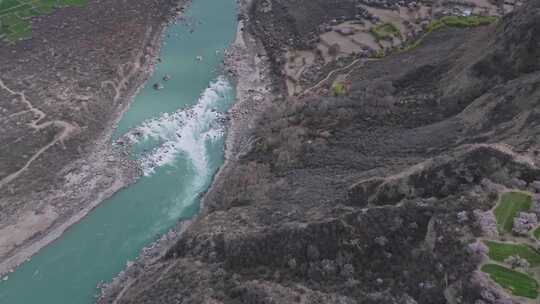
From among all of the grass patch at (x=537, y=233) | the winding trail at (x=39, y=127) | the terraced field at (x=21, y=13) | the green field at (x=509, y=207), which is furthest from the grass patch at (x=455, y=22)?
the terraced field at (x=21, y=13)

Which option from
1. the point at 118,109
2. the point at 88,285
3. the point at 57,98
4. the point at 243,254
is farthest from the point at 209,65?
the point at 243,254

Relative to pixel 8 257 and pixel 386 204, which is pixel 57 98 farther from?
pixel 386 204

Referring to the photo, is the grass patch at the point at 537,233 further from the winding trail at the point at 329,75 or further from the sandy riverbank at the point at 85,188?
the sandy riverbank at the point at 85,188

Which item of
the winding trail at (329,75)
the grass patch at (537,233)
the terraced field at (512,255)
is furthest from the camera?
the winding trail at (329,75)

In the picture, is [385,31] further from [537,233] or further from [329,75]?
[537,233]

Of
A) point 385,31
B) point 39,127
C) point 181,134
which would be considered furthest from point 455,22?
point 39,127

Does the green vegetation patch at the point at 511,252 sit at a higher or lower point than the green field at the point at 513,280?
higher
